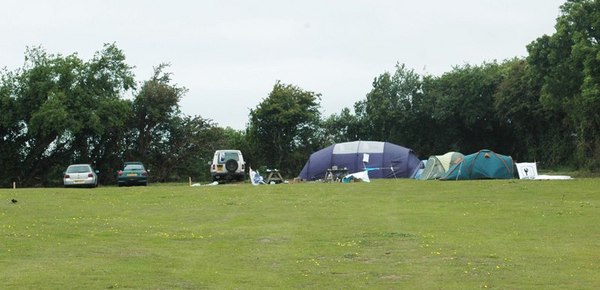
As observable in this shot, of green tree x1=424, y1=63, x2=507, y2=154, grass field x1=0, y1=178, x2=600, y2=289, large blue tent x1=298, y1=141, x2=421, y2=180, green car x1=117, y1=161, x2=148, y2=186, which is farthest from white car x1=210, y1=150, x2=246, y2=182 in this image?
green tree x1=424, y1=63, x2=507, y2=154

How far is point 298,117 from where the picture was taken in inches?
2410

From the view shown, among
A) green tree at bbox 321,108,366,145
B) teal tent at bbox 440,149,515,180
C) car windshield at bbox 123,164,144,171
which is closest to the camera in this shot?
teal tent at bbox 440,149,515,180

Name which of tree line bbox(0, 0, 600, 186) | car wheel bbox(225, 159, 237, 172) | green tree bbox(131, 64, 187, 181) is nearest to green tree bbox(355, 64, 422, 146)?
tree line bbox(0, 0, 600, 186)

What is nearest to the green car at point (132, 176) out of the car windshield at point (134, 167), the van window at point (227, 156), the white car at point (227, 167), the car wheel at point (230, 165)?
the car windshield at point (134, 167)

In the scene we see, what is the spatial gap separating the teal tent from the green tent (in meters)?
0.72

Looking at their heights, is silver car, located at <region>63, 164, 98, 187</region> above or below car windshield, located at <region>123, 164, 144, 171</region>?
below

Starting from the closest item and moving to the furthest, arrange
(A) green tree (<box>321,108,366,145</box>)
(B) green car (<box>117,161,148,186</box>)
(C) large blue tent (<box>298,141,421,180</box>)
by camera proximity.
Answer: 1. (B) green car (<box>117,161,148,186</box>)
2. (C) large blue tent (<box>298,141,421,180</box>)
3. (A) green tree (<box>321,108,366,145</box>)

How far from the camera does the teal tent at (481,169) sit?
4172 centimetres

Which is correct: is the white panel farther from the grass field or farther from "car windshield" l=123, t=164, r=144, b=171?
the grass field

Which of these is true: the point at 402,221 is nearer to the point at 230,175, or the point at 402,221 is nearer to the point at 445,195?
the point at 445,195

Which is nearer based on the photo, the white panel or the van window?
the van window

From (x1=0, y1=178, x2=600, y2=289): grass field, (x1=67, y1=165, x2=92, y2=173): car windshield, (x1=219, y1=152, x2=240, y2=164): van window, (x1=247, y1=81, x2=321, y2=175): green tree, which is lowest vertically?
(x1=0, y1=178, x2=600, y2=289): grass field

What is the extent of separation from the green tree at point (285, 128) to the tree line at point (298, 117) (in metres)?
0.08

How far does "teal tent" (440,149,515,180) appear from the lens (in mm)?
41719
